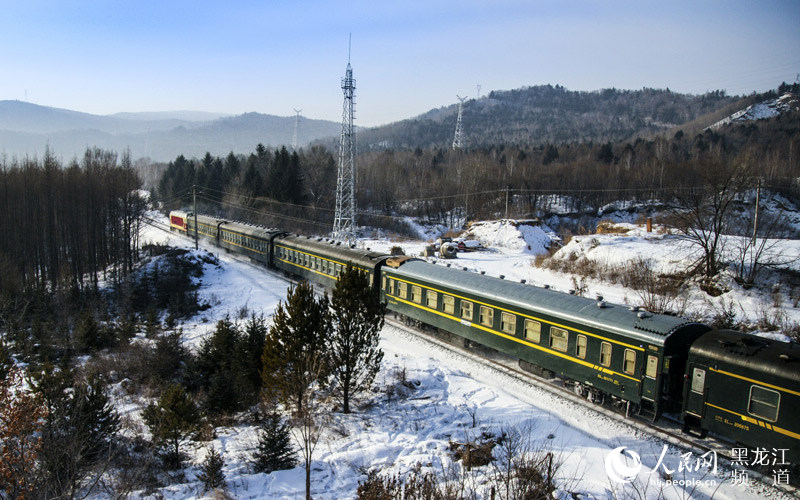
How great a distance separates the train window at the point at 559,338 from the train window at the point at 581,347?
41 centimetres

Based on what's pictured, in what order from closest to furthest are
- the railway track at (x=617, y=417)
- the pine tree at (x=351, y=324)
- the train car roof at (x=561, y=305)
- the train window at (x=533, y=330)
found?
1. the railway track at (x=617, y=417)
2. the train car roof at (x=561, y=305)
3. the pine tree at (x=351, y=324)
4. the train window at (x=533, y=330)

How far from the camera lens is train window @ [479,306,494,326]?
17.4m

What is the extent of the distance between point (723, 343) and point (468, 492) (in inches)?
292

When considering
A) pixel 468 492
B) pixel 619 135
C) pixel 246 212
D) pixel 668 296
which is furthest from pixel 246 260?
pixel 619 135

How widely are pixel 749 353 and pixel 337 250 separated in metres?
20.5

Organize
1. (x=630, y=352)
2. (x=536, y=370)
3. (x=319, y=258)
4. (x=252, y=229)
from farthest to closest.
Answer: (x=252, y=229)
(x=319, y=258)
(x=536, y=370)
(x=630, y=352)

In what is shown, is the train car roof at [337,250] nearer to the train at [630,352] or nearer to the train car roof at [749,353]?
the train at [630,352]

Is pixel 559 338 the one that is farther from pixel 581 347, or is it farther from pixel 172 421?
pixel 172 421

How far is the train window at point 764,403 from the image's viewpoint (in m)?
10.2

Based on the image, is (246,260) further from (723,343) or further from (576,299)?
(723,343)

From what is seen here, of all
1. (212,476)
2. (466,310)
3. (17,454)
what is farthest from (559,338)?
(17,454)

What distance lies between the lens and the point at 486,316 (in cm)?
1758

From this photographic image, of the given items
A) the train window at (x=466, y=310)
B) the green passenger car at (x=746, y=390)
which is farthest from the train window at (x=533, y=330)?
the green passenger car at (x=746, y=390)

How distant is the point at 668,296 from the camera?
24.8 meters
